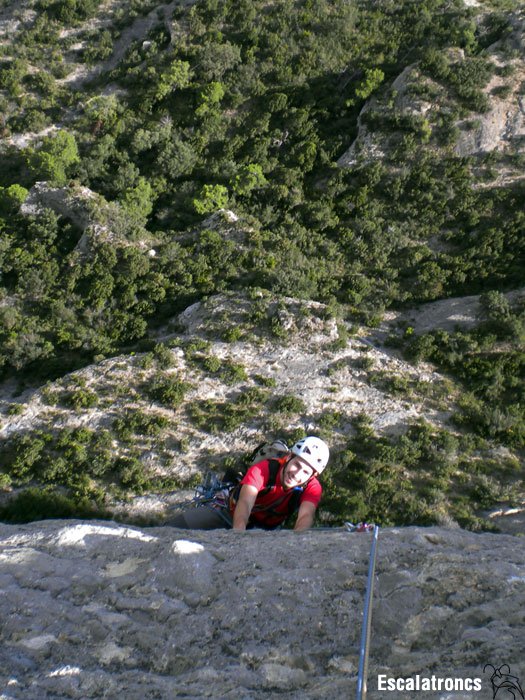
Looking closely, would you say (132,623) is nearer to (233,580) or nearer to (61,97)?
(233,580)

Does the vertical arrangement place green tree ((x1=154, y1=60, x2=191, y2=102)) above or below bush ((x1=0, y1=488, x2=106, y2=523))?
above

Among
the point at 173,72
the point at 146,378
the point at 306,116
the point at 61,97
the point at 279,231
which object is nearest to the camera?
the point at 146,378

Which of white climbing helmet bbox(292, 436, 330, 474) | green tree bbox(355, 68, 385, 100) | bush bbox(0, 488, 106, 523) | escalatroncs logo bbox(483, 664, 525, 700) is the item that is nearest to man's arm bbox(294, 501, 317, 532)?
white climbing helmet bbox(292, 436, 330, 474)

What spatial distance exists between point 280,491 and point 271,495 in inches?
9.2

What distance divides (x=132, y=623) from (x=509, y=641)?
497cm

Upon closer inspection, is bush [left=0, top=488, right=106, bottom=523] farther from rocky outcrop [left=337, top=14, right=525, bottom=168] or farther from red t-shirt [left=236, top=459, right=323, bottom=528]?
rocky outcrop [left=337, top=14, right=525, bottom=168]

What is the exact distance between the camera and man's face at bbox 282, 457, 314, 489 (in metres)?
11.2

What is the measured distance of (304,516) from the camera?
10945 millimetres

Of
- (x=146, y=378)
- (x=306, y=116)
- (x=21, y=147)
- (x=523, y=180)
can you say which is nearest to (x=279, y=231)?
(x=306, y=116)

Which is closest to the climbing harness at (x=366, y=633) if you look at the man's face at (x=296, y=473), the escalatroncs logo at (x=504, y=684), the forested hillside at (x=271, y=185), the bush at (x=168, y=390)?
the escalatroncs logo at (x=504, y=684)

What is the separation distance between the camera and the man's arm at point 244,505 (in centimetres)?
1095

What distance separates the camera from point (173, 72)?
36.4 metres

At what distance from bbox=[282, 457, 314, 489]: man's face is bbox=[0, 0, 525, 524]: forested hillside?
27.1 feet

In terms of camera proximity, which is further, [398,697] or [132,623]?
[132,623]
